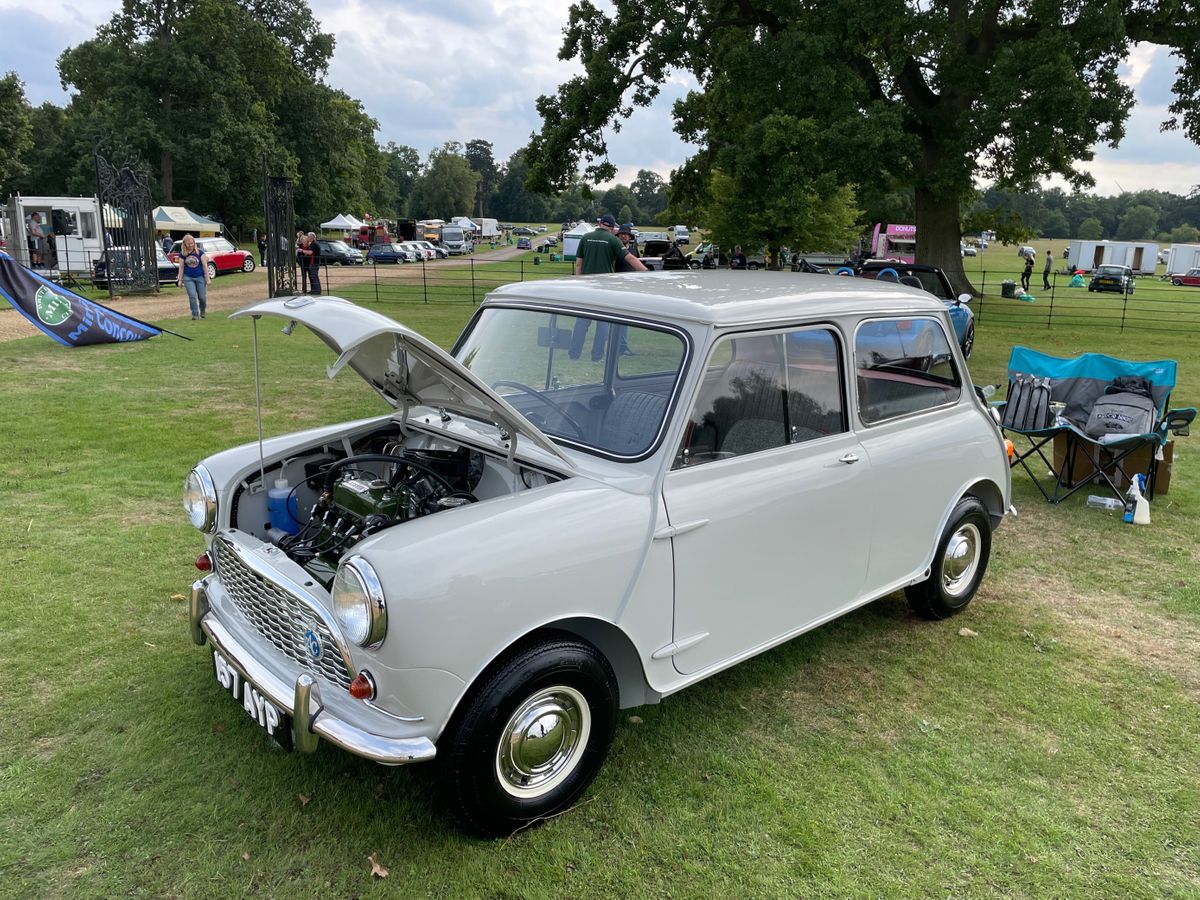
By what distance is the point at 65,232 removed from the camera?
26.0m

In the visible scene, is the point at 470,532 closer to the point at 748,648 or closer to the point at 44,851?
the point at 748,648

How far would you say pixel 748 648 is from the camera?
133 inches

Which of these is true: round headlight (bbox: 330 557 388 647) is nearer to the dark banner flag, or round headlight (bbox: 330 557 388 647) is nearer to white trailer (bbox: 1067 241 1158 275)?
the dark banner flag

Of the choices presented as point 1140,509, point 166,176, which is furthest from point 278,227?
point 166,176

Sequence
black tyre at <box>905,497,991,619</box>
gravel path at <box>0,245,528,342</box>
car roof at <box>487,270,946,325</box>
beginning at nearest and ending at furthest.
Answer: car roof at <box>487,270,946,325</box> < black tyre at <box>905,497,991,619</box> < gravel path at <box>0,245,528,342</box>

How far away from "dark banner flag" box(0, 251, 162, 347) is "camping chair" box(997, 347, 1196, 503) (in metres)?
13.3

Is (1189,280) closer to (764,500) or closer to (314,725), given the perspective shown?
(764,500)

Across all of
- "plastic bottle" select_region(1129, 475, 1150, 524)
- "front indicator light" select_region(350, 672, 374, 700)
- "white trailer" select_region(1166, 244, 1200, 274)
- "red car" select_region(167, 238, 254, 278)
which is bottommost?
"plastic bottle" select_region(1129, 475, 1150, 524)

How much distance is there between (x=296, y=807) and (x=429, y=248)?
5351 cm

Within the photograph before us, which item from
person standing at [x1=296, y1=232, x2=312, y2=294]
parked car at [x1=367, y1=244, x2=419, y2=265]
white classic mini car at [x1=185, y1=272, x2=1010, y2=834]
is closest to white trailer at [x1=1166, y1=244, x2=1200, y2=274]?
parked car at [x1=367, y1=244, x2=419, y2=265]

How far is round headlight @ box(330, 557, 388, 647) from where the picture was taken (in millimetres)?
2445

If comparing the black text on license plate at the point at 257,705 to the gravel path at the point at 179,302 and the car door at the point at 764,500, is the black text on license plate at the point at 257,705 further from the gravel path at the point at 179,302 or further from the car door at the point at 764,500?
the gravel path at the point at 179,302

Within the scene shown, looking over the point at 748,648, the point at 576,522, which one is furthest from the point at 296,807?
the point at 748,648

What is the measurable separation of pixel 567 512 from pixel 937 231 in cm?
2237
